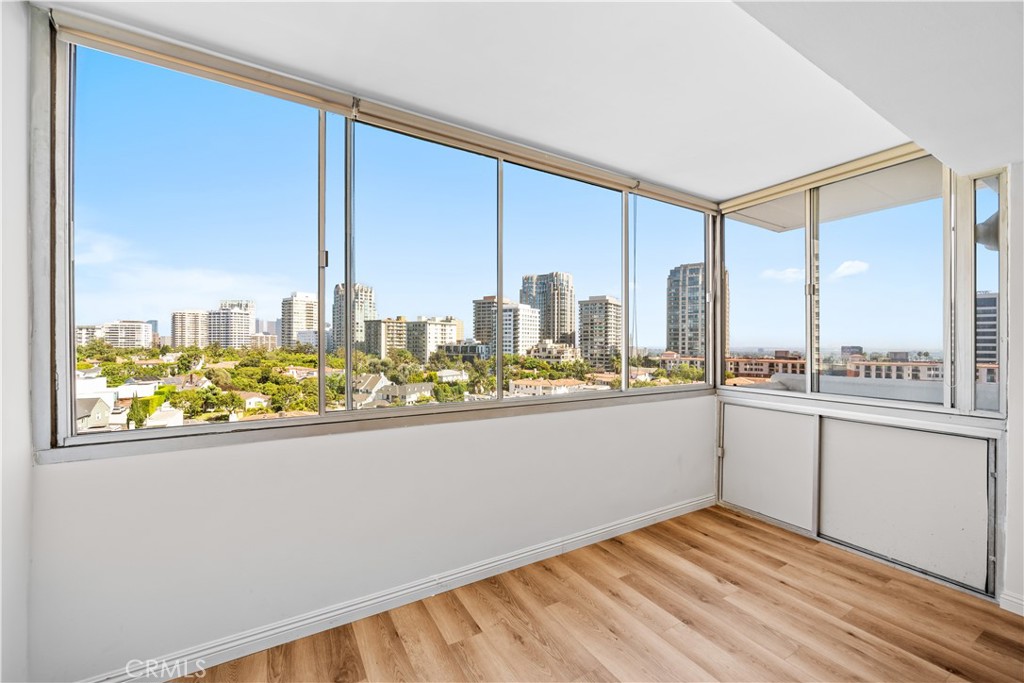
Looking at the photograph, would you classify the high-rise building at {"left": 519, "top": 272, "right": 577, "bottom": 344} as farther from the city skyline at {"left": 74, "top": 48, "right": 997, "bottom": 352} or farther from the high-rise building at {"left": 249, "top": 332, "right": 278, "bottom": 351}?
the high-rise building at {"left": 249, "top": 332, "right": 278, "bottom": 351}

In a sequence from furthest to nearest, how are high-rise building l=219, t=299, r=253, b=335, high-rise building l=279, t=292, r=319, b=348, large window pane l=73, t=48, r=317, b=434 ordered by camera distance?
high-rise building l=279, t=292, r=319, b=348, high-rise building l=219, t=299, r=253, b=335, large window pane l=73, t=48, r=317, b=434

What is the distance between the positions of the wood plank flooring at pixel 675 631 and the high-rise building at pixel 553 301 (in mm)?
1399

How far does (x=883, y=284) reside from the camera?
8.64ft

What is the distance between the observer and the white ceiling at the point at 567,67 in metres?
1.50

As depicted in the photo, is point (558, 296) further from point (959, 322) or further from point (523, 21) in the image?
point (959, 322)

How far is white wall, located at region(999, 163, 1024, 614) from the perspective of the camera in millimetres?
2043

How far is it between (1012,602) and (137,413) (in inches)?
159

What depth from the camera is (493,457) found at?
7.82 feet

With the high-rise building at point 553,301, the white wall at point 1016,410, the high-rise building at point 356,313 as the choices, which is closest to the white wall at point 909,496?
the white wall at point 1016,410

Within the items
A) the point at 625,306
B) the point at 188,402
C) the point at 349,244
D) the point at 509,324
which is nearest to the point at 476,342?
the point at 509,324

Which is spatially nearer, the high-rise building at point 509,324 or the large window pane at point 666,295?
the high-rise building at point 509,324

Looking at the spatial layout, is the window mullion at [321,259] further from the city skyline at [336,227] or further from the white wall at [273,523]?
the white wall at [273,523]

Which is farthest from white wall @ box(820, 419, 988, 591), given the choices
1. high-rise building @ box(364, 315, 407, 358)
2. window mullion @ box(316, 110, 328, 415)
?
window mullion @ box(316, 110, 328, 415)

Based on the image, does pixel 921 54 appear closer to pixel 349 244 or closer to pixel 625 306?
pixel 625 306
